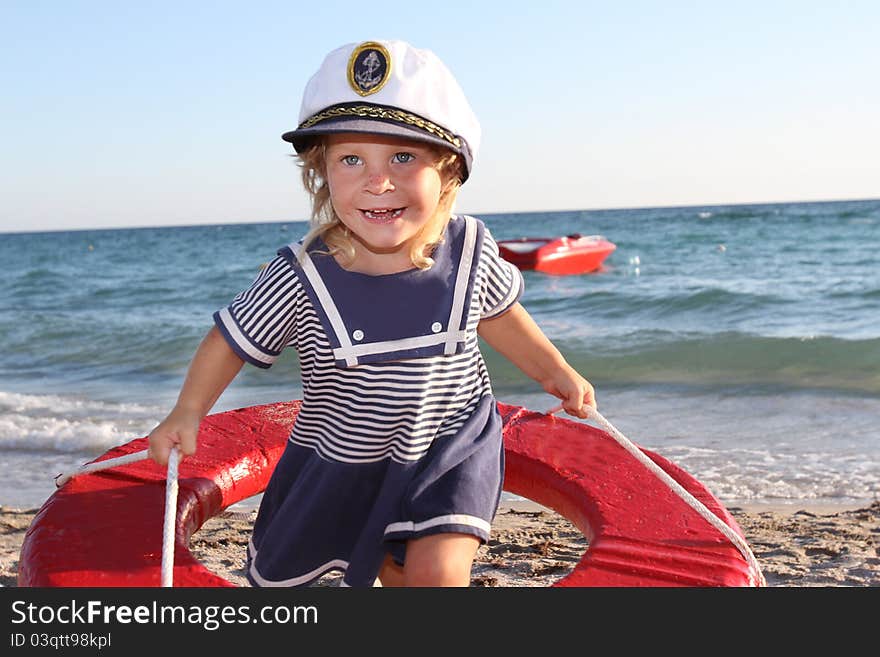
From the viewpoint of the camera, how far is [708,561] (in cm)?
196

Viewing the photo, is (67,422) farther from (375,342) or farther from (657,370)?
(375,342)

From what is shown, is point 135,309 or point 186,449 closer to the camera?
point 186,449

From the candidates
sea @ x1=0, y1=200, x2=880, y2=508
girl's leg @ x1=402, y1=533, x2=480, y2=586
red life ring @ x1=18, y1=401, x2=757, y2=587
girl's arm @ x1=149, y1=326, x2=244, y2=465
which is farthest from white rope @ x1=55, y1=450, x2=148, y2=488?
sea @ x1=0, y1=200, x2=880, y2=508

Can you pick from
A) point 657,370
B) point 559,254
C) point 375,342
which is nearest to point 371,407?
point 375,342

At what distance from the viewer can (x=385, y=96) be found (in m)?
1.87

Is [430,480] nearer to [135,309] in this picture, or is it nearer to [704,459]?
[704,459]

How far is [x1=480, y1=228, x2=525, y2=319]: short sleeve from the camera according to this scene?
212 centimetres

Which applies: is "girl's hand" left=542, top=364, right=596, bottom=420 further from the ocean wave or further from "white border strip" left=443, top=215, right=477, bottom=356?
the ocean wave

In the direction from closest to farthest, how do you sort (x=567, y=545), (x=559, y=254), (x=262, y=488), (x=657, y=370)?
(x=262, y=488), (x=567, y=545), (x=657, y=370), (x=559, y=254)

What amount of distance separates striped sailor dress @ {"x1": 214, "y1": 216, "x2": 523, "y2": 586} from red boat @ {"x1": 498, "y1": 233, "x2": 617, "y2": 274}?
13990 millimetres

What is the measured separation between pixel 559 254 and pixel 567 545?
13216mm

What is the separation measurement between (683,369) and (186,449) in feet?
18.3
